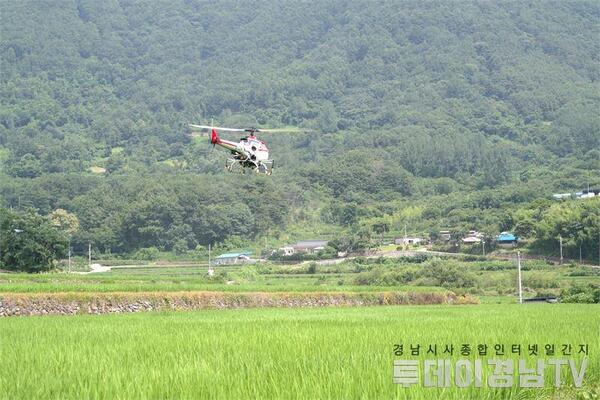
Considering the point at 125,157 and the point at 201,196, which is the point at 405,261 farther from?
the point at 125,157

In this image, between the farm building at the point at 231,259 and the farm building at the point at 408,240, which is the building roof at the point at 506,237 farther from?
the farm building at the point at 231,259

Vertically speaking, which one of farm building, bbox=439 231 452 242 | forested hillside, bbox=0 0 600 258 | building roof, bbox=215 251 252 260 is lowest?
building roof, bbox=215 251 252 260

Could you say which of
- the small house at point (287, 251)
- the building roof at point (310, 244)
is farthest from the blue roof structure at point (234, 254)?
the building roof at point (310, 244)

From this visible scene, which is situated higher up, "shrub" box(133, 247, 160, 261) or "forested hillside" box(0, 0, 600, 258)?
"forested hillside" box(0, 0, 600, 258)

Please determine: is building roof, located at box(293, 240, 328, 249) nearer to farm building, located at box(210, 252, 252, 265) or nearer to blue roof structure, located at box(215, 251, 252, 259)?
blue roof structure, located at box(215, 251, 252, 259)

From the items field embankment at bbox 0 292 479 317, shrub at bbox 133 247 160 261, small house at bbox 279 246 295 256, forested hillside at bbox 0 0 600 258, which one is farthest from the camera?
forested hillside at bbox 0 0 600 258

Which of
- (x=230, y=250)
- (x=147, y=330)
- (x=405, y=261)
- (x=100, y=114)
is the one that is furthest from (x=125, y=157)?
(x=147, y=330)

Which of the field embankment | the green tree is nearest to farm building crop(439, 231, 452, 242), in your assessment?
the field embankment
